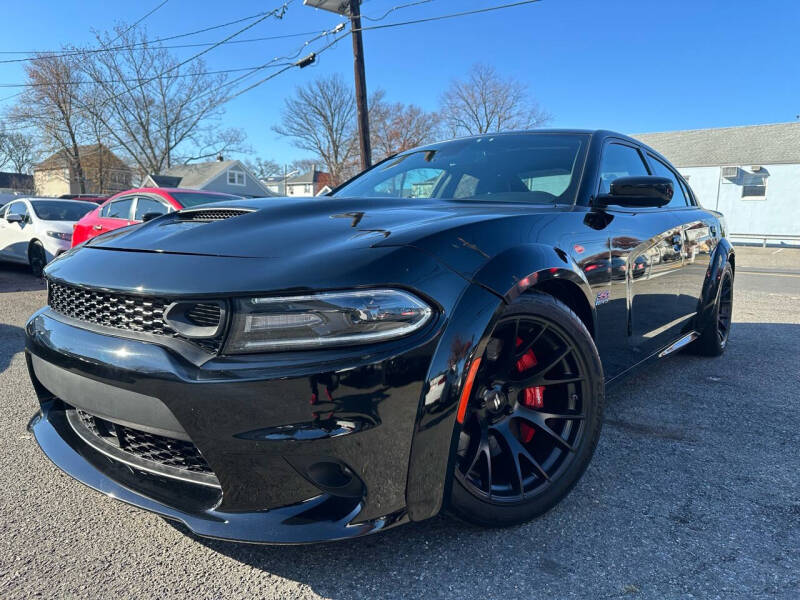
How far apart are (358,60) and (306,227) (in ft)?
39.5

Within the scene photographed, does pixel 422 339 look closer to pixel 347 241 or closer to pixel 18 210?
pixel 347 241

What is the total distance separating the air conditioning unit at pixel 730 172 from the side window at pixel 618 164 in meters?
27.9

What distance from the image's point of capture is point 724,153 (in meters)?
27.5

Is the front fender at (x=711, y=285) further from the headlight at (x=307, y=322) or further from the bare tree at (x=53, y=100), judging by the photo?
the bare tree at (x=53, y=100)

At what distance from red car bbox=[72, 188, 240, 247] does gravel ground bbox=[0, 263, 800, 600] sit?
179 inches

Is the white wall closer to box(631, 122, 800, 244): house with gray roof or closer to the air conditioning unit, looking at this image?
box(631, 122, 800, 244): house with gray roof

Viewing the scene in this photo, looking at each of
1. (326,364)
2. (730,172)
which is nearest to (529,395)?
(326,364)

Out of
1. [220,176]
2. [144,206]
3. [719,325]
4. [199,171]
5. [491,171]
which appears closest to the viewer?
[491,171]

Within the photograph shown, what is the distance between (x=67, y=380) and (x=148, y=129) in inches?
1608

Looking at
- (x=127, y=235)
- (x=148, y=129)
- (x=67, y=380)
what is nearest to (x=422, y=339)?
(x=67, y=380)

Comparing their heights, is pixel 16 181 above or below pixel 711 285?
above

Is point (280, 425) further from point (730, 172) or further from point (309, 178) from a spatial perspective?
point (309, 178)

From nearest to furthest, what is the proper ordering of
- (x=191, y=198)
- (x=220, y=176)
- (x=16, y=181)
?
(x=191, y=198), (x=220, y=176), (x=16, y=181)

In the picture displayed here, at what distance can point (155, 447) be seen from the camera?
1.62 metres
